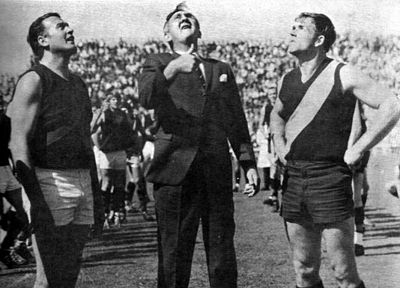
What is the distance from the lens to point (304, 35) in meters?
3.26

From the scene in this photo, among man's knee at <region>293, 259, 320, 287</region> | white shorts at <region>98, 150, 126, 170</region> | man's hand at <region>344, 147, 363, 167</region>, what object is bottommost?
white shorts at <region>98, 150, 126, 170</region>

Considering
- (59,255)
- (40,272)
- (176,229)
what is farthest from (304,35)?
(40,272)

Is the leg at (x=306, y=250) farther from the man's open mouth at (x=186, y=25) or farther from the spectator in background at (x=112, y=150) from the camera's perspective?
the spectator in background at (x=112, y=150)

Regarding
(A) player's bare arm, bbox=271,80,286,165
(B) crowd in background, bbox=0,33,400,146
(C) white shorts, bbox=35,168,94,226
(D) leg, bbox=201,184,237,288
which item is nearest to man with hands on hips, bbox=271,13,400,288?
(A) player's bare arm, bbox=271,80,286,165

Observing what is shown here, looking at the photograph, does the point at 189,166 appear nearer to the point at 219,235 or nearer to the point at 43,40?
the point at 219,235

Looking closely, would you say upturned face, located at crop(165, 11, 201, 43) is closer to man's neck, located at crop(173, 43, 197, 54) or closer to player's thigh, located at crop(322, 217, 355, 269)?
man's neck, located at crop(173, 43, 197, 54)

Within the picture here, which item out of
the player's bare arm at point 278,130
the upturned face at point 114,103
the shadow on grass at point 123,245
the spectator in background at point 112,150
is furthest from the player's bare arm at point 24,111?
the upturned face at point 114,103

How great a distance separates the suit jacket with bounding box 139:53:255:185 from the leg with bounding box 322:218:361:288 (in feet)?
1.73

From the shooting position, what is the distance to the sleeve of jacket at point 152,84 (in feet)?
9.98

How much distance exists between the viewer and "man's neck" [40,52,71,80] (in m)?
3.11

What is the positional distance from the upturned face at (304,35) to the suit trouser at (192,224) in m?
0.69

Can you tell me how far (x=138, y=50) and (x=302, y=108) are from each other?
11199 millimetres

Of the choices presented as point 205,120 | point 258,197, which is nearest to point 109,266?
point 205,120

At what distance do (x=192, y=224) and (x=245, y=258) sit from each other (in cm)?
205
